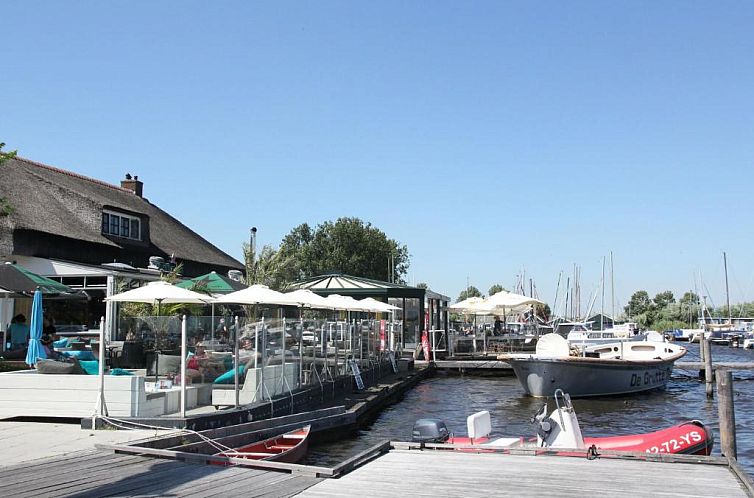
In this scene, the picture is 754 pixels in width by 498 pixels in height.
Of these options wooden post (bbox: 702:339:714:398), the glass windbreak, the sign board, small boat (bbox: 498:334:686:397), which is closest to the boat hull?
small boat (bbox: 498:334:686:397)

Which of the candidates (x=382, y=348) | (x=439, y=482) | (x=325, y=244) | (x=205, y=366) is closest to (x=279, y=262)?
(x=382, y=348)

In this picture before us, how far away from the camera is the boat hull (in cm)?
2409

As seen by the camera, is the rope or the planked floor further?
the rope

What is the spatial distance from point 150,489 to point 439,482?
324 cm

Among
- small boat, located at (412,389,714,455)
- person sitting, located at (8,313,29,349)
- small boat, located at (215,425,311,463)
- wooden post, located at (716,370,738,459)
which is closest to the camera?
small boat, located at (215,425,311,463)

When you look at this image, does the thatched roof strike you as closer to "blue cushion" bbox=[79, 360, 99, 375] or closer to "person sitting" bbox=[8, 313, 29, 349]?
"person sitting" bbox=[8, 313, 29, 349]

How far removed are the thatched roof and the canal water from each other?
50.4ft

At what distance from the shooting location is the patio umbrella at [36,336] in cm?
1558

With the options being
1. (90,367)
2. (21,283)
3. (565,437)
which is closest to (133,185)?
(21,283)

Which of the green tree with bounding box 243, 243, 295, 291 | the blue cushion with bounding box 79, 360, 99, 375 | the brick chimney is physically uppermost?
the brick chimney

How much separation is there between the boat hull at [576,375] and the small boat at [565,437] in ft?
38.2

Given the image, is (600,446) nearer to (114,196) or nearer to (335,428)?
(335,428)

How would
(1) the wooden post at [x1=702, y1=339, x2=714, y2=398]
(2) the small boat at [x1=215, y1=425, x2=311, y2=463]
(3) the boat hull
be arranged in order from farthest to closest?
1. (1) the wooden post at [x1=702, y1=339, x2=714, y2=398]
2. (3) the boat hull
3. (2) the small boat at [x1=215, y1=425, x2=311, y2=463]

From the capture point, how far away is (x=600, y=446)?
479 inches
